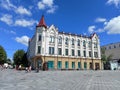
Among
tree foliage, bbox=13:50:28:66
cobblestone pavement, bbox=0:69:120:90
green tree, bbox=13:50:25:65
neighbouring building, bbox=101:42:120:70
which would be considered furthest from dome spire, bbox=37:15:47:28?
neighbouring building, bbox=101:42:120:70

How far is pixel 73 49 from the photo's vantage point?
56.4 meters

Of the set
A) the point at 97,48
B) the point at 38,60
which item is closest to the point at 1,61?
the point at 38,60

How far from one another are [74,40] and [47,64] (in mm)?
14183

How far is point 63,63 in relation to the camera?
2085 inches

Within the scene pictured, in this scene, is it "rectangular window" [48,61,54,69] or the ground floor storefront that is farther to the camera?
"rectangular window" [48,61,54,69]

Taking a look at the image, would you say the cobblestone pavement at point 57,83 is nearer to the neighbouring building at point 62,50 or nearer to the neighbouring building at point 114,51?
the neighbouring building at point 62,50

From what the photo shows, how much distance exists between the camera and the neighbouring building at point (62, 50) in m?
50.2

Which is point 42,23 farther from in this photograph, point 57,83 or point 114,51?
point 114,51

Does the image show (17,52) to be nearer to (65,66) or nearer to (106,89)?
(65,66)

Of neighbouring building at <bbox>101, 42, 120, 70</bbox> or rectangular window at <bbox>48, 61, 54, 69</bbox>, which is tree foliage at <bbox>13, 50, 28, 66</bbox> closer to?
rectangular window at <bbox>48, 61, 54, 69</bbox>

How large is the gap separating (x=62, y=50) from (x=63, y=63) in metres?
4.28

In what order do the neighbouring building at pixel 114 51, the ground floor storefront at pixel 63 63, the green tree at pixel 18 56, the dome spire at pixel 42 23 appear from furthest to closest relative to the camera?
the neighbouring building at pixel 114 51
the green tree at pixel 18 56
the dome spire at pixel 42 23
the ground floor storefront at pixel 63 63

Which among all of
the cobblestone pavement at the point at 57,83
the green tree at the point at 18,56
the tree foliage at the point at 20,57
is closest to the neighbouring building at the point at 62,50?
the tree foliage at the point at 20,57

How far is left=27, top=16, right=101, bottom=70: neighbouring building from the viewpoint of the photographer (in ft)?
165
